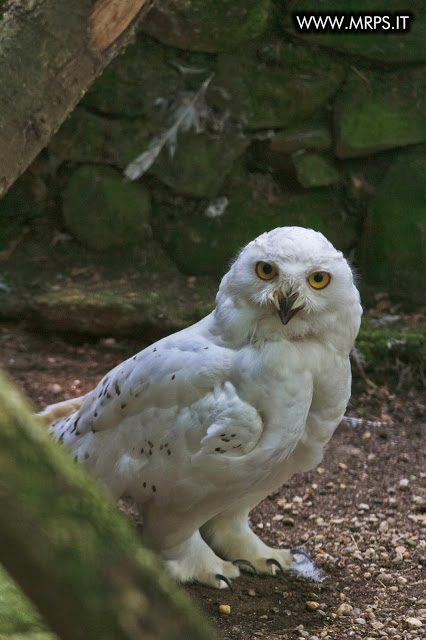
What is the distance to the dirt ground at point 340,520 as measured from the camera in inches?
107

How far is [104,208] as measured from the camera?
5168 millimetres

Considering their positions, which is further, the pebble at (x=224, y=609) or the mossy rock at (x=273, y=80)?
the mossy rock at (x=273, y=80)

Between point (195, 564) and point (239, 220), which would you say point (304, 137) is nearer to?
point (239, 220)

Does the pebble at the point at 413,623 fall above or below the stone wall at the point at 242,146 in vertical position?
below

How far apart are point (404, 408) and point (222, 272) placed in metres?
1.55

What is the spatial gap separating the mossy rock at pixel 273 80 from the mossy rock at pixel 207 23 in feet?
0.39

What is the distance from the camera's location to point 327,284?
2633 millimetres

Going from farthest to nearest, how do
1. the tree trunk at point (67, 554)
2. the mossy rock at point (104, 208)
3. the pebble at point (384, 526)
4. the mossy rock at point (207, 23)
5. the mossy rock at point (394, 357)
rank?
the mossy rock at point (104, 208) < the mossy rock at point (207, 23) < the mossy rock at point (394, 357) < the pebble at point (384, 526) < the tree trunk at point (67, 554)

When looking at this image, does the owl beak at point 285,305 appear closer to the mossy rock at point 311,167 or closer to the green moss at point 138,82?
the mossy rock at point 311,167

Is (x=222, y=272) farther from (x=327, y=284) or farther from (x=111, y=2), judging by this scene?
(x=111, y=2)

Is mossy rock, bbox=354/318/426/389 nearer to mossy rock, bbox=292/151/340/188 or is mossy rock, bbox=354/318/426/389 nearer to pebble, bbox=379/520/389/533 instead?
mossy rock, bbox=292/151/340/188

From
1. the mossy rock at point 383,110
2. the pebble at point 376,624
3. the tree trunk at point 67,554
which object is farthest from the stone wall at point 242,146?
the tree trunk at point 67,554

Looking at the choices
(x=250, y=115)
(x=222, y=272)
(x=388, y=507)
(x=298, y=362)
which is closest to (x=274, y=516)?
(x=388, y=507)

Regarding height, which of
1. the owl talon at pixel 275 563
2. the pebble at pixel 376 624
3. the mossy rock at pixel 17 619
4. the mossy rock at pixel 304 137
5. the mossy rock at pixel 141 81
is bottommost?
the pebble at pixel 376 624
